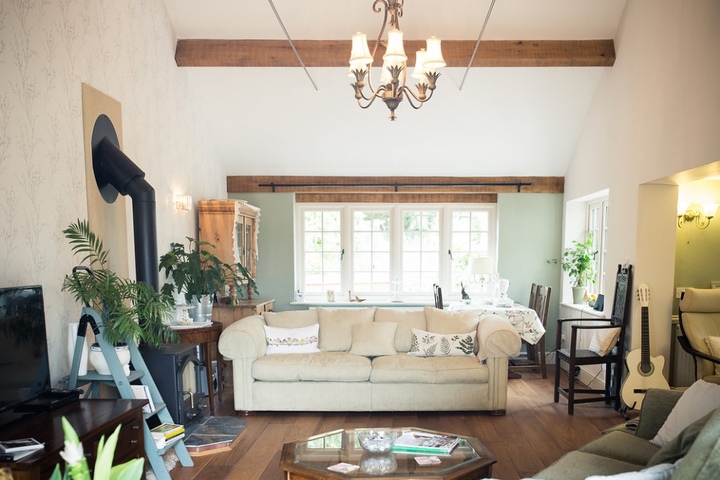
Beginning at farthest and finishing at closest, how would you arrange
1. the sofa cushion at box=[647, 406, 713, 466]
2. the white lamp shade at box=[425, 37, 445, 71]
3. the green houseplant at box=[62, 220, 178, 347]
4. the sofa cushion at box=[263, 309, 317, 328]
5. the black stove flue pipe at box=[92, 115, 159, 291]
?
1. the sofa cushion at box=[263, 309, 317, 328]
2. the black stove flue pipe at box=[92, 115, 159, 291]
3. the white lamp shade at box=[425, 37, 445, 71]
4. the green houseplant at box=[62, 220, 178, 347]
5. the sofa cushion at box=[647, 406, 713, 466]

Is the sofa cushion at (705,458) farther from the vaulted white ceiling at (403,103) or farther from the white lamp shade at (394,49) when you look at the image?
the vaulted white ceiling at (403,103)

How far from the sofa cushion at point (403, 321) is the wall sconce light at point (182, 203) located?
227 centimetres

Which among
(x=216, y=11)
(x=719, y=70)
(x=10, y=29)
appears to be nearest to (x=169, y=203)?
(x=216, y=11)

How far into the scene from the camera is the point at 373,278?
23.1 ft

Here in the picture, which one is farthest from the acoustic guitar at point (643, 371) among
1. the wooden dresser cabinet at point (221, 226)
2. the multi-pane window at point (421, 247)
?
the wooden dresser cabinet at point (221, 226)

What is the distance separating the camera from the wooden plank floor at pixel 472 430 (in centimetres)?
313

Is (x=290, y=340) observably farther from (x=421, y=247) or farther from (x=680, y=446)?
(x=680, y=446)

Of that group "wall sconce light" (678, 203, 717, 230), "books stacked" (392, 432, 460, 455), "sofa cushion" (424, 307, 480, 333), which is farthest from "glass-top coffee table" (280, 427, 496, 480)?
"wall sconce light" (678, 203, 717, 230)

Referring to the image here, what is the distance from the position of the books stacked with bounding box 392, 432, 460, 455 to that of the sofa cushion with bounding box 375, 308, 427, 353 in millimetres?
1721

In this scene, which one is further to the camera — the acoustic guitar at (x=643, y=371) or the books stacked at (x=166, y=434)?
the acoustic guitar at (x=643, y=371)

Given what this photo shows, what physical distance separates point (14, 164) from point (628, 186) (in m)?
4.69

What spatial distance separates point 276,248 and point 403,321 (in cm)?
268

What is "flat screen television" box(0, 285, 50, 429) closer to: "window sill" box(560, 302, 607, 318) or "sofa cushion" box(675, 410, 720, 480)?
"sofa cushion" box(675, 410, 720, 480)

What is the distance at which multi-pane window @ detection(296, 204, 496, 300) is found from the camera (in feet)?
22.7
